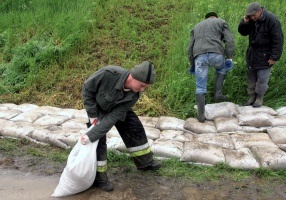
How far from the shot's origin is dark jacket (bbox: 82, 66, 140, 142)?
2.91 m

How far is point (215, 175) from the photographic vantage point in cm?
336

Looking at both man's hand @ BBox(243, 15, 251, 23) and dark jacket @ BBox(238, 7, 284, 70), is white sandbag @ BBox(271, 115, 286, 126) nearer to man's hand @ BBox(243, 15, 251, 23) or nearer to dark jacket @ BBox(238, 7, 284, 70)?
dark jacket @ BBox(238, 7, 284, 70)

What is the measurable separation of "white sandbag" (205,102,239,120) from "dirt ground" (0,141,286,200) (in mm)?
1372

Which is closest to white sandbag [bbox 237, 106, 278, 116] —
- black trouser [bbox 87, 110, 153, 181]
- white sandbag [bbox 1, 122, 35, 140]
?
black trouser [bbox 87, 110, 153, 181]

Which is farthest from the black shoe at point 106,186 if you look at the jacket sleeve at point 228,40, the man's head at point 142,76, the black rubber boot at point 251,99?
the black rubber boot at point 251,99

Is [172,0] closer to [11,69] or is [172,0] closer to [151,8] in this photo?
[151,8]

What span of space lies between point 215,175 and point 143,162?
2.34ft

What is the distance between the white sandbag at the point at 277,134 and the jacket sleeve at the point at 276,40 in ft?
3.11

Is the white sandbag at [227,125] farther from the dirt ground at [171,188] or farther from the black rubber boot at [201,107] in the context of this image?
the dirt ground at [171,188]

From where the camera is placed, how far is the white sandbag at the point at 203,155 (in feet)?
11.5

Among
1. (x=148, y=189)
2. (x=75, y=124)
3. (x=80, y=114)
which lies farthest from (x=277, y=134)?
(x=80, y=114)

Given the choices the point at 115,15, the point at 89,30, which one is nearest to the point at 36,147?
the point at 89,30

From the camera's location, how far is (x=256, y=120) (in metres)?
4.25

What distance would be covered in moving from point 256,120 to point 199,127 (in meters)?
0.70
